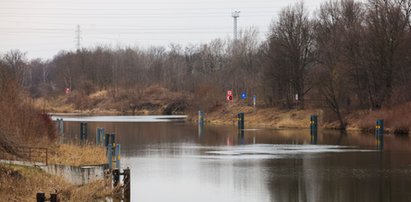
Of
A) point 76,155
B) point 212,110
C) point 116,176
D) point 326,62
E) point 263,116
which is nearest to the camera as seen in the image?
point 116,176

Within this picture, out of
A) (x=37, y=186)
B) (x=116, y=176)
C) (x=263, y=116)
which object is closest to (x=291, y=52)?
(x=263, y=116)

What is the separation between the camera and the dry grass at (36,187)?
18266 mm

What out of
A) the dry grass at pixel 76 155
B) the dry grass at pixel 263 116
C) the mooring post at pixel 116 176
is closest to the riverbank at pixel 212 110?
the dry grass at pixel 263 116

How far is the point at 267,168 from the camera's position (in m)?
30.5

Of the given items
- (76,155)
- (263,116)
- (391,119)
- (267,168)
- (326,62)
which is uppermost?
(326,62)

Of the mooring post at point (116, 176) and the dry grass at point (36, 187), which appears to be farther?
the mooring post at point (116, 176)

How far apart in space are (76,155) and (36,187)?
22.6 ft

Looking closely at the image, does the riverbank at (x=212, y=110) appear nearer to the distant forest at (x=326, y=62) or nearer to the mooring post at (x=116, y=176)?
the distant forest at (x=326, y=62)

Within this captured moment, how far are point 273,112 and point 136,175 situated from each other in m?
45.8

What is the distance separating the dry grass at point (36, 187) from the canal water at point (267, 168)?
190cm

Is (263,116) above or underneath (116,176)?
above

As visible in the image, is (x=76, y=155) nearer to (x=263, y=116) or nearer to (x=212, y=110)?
(x=263, y=116)

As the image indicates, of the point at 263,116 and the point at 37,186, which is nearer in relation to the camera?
the point at 37,186

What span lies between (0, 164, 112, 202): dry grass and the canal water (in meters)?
1.90
